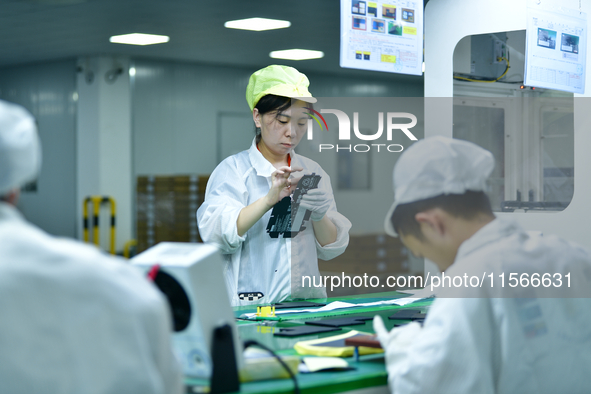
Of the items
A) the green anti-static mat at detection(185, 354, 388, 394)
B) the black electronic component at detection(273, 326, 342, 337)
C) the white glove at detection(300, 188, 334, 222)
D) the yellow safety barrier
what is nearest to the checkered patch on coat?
the white glove at detection(300, 188, 334, 222)

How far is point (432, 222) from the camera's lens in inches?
58.9

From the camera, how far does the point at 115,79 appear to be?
7715 mm

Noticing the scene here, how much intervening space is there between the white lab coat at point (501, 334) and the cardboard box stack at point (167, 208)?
659 centimetres

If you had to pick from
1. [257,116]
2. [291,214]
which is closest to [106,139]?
[257,116]

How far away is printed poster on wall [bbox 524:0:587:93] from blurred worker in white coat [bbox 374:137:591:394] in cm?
171

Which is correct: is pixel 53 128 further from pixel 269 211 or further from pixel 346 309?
pixel 346 309

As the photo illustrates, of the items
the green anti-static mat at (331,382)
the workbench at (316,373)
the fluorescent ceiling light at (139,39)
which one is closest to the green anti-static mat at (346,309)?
the workbench at (316,373)

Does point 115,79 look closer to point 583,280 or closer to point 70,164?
point 70,164

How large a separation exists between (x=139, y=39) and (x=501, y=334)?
20.6 ft

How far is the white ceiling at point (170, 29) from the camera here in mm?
5559

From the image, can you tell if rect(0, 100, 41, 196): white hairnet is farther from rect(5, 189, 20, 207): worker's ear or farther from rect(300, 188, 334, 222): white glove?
rect(300, 188, 334, 222): white glove

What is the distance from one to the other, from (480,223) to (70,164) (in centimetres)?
735

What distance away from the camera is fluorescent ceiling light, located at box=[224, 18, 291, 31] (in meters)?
6.11

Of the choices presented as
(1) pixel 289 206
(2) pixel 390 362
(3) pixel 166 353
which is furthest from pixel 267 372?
(1) pixel 289 206
